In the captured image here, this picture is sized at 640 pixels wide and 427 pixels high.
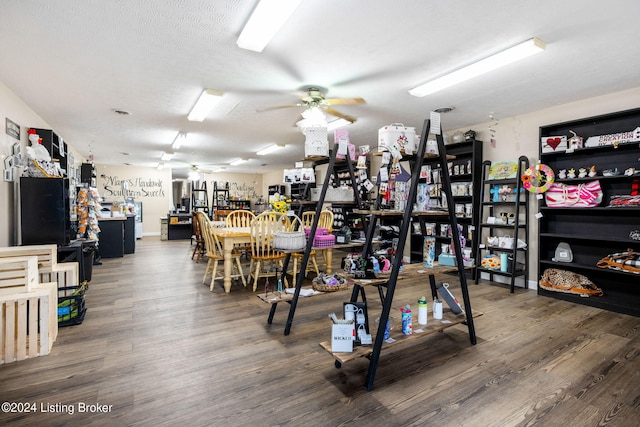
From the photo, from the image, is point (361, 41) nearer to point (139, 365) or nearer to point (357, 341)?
point (357, 341)

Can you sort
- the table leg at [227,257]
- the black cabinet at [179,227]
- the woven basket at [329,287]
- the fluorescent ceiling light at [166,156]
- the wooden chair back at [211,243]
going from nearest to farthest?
the woven basket at [329,287] < the table leg at [227,257] < the wooden chair back at [211,243] < the fluorescent ceiling light at [166,156] < the black cabinet at [179,227]

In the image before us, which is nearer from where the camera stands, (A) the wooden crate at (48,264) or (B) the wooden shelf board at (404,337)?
(B) the wooden shelf board at (404,337)

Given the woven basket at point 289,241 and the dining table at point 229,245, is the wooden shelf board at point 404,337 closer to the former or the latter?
the woven basket at point 289,241

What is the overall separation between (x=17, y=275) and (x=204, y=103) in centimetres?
259

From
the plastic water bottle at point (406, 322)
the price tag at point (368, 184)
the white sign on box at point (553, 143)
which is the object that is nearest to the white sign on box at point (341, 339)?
the plastic water bottle at point (406, 322)

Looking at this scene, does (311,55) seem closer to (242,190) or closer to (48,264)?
(48,264)

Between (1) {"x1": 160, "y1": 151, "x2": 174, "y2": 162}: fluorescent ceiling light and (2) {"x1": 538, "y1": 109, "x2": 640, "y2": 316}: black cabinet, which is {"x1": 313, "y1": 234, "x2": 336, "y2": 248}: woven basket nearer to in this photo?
(2) {"x1": 538, "y1": 109, "x2": 640, "y2": 316}: black cabinet

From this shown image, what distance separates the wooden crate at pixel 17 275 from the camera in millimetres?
2352

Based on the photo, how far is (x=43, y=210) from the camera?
3471 mm

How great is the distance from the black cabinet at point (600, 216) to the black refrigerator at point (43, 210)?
5891mm

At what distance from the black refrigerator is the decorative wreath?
5.72 m

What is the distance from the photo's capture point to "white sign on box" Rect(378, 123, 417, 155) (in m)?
2.14

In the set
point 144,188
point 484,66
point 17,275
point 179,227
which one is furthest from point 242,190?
point 484,66

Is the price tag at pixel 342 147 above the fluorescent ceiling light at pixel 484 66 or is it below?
below
